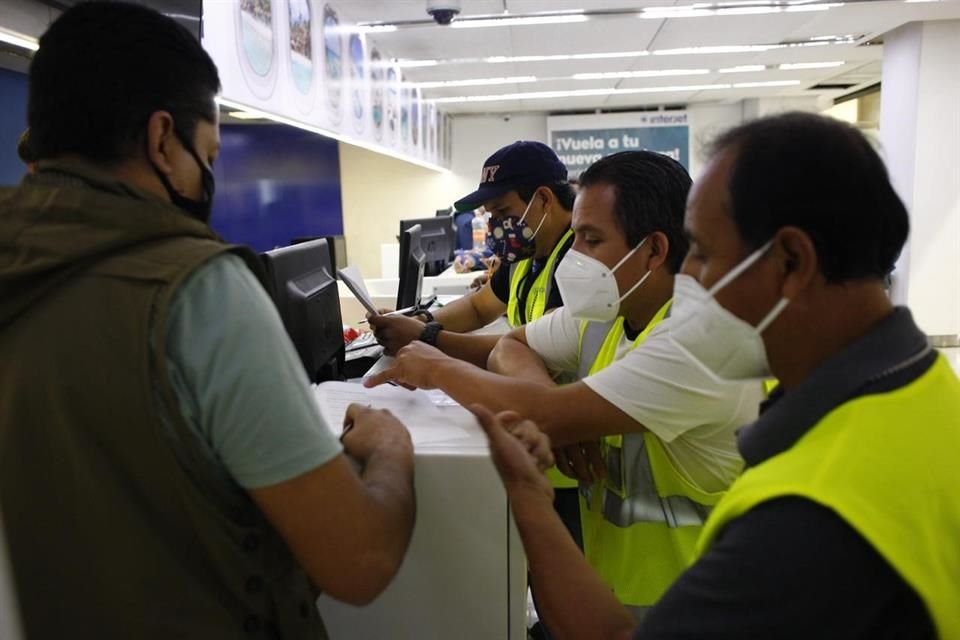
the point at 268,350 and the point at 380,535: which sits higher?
the point at 268,350

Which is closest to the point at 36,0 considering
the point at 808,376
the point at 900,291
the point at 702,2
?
the point at 808,376

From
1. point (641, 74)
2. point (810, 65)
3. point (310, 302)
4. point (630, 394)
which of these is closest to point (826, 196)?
point (630, 394)

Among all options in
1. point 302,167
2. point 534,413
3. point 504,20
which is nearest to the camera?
point 534,413

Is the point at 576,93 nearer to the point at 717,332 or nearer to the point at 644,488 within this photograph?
the point at 644,488

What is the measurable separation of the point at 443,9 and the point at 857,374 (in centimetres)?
445

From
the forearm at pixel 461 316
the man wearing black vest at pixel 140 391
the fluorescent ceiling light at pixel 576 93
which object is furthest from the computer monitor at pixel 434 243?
the fluorescent ceiling light at pixel 576 93

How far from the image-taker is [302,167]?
928cm

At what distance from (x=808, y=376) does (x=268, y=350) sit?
23.2 inches

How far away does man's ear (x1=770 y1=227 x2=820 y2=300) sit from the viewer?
27.7 inches

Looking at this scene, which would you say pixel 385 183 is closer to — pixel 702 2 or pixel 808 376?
pixel 702 2

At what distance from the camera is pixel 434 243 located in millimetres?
4145

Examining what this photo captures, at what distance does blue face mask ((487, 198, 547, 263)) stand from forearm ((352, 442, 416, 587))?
1.38 metres

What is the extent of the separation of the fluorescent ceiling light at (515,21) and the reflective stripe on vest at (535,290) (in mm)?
3398

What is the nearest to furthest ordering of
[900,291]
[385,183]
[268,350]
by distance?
[268,350] < [900,291] < [385,183]
